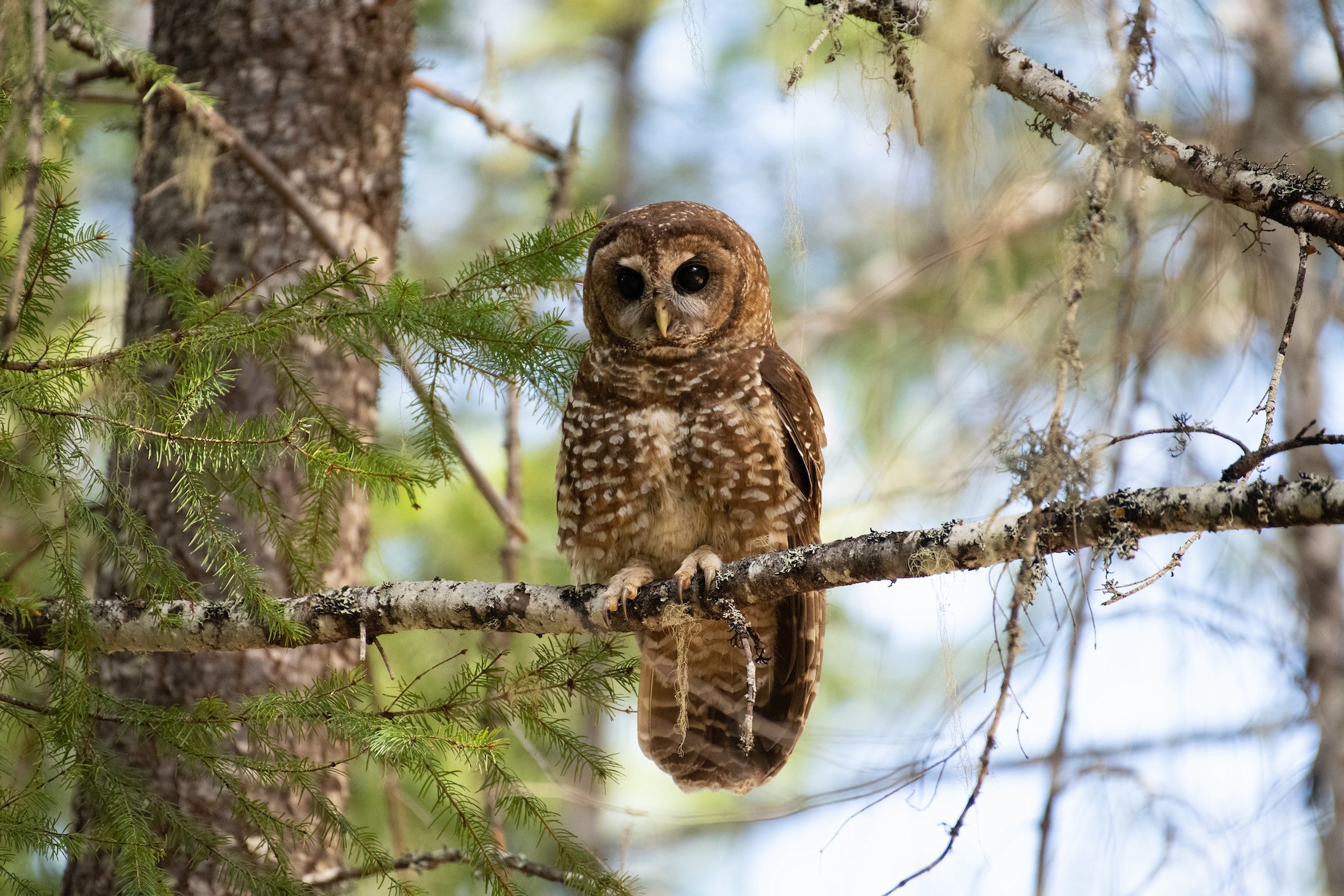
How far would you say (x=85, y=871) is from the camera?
10.5ft

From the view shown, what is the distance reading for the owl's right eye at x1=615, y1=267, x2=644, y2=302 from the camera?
350 cm

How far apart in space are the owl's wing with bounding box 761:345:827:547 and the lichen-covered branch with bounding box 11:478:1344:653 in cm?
64

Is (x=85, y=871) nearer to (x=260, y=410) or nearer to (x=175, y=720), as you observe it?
(x=175, y=720)

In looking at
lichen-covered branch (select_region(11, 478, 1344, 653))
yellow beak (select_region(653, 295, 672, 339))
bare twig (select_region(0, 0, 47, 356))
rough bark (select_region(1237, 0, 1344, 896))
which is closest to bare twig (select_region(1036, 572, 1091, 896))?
lichen-covered branch (select_region(11, 478, 1344, 653))

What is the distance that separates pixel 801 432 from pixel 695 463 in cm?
36

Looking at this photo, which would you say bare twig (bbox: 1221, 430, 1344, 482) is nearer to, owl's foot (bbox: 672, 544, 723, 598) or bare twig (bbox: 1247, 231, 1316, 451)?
bare twig (bbox: 1247, 231, 1316, 451)

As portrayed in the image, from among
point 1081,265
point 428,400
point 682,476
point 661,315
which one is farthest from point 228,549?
point 1081,265

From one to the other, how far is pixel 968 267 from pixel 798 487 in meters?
1.25

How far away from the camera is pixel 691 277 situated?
3.54 m

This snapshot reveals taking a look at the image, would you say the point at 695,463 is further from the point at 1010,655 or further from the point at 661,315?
the point at 1010,655

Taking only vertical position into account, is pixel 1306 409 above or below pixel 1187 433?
above

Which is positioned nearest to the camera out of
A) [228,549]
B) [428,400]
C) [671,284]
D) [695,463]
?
[228,549]

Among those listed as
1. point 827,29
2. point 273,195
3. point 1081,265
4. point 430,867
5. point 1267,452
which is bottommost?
point 430,867

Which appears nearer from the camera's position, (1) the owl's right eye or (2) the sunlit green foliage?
(2) the sunlit green foliage
